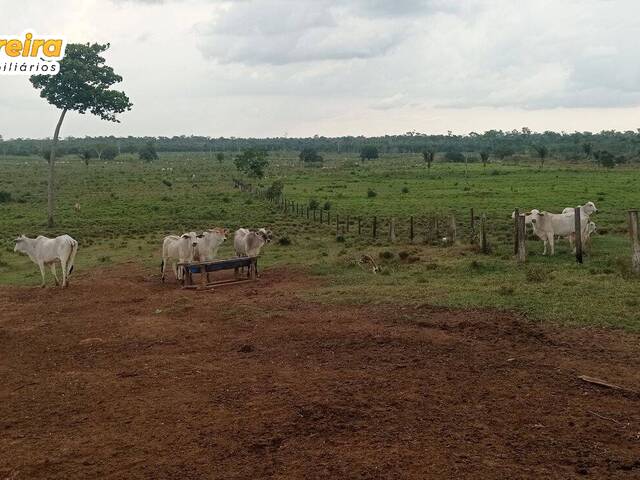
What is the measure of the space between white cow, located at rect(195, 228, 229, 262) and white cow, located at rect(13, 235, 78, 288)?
3.33m

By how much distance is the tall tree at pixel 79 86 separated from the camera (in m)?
30.1

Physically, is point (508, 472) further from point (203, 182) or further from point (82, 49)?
point (203, 182)

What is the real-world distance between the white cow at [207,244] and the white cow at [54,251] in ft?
10.9

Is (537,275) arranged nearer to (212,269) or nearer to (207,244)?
(212,269)

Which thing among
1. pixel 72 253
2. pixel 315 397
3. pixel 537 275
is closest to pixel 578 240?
pixel 537 275

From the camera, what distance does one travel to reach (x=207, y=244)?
18375mm

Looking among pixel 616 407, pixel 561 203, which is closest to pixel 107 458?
pixel 616 407

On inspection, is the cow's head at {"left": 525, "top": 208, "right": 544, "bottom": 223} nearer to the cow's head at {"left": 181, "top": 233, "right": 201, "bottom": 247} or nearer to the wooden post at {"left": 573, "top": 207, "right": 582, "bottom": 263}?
the wooden post at {"left": 573, "top": 207, "right": 582, "bottom": 263}

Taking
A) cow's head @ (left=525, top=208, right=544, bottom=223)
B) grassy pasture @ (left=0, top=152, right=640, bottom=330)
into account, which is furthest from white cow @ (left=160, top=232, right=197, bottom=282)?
cow's head @ (left=525, top=208, right=544, bottom=223)

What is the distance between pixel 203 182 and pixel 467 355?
52.0 metres

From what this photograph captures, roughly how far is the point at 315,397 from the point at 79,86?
1072 inches

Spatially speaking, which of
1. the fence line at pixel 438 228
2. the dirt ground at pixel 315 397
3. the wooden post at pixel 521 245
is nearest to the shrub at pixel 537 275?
the wooden post at pixel 521 245

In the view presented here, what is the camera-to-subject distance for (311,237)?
25875mm

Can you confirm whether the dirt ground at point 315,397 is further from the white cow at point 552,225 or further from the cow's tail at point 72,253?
the white cow at point 552,225
